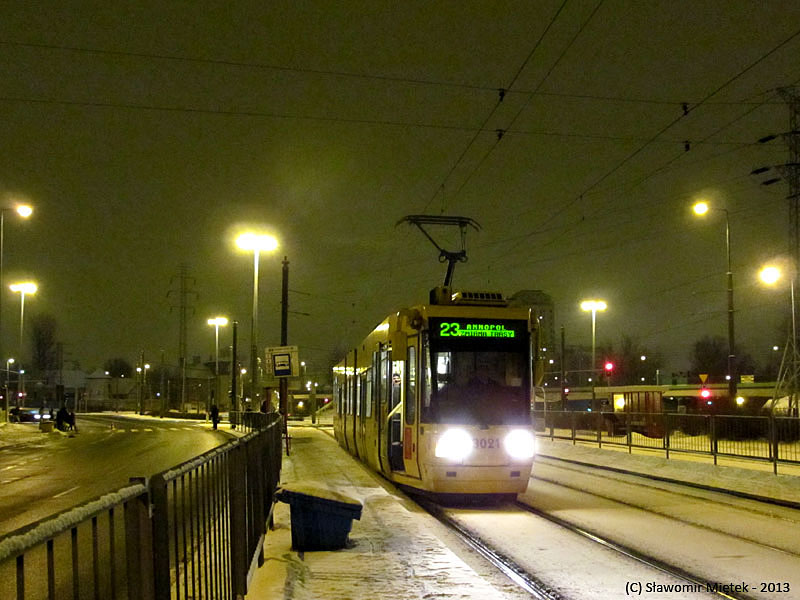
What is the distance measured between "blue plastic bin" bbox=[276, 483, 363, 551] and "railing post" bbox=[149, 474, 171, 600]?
16.3 ft

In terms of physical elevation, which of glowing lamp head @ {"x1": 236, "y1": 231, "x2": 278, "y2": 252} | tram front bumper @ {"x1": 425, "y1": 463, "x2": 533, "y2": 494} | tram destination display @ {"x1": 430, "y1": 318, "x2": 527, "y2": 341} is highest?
glowing lamp head @ {"x1": 236, "y1": 231, "x2": 278, "y2": 252}

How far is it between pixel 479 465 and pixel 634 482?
706 centimetres

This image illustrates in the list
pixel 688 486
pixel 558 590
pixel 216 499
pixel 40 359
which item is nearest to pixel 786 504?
pixel 688 486

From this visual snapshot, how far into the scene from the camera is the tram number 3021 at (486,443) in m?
13.0

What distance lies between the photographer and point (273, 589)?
22.7 ft

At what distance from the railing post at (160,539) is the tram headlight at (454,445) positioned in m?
9.32

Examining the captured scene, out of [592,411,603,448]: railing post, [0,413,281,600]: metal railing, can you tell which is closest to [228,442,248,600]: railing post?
[0,413,281,600]: metal railing

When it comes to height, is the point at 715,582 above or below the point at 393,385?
below

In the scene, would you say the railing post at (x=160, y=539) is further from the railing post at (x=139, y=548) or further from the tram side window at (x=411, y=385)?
the tram side window at (x=411, y=385)

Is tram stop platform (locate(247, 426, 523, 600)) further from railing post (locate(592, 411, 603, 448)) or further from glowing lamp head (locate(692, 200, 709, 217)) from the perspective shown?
glowing lamp head (locate(692, 200, 709, 217))

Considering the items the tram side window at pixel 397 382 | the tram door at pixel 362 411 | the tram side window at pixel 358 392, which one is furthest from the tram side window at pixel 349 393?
the tram side window at pixel 397 382

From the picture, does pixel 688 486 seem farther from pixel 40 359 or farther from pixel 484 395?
pixel 40 359

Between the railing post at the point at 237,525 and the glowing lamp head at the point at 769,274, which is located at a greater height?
the glowing lamp head at the point at 769,274

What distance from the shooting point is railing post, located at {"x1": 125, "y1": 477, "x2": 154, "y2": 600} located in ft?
11.1
